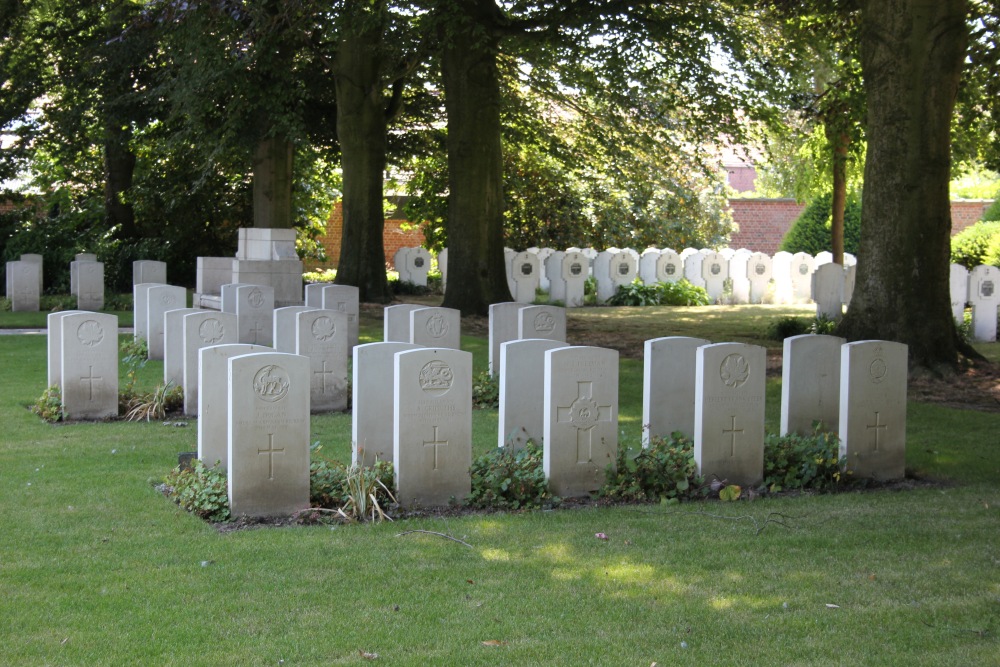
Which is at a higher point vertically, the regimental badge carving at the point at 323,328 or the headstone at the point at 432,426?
the regimental badge carving at the point at 323,328

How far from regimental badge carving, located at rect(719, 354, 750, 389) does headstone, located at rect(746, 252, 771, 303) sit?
19.4 metres

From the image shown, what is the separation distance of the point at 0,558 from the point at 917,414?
8.35 m

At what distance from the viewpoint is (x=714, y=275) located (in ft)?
86.6

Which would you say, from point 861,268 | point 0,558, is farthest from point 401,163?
point 0,558

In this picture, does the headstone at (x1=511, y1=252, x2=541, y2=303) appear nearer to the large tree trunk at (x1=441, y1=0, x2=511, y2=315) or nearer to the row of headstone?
the large tree trunk at (x1=441, y1=0, x2=511, y2=315)

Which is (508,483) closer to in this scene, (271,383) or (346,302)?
(271,383)

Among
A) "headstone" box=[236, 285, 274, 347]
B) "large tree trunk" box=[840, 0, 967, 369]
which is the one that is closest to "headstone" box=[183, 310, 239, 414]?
"headstone" box=[236, 285, 274, 347]

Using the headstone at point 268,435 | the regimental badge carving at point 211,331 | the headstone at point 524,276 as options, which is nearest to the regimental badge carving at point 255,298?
the regimental badge carving at point 211,331

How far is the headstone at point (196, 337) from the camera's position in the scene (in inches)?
406

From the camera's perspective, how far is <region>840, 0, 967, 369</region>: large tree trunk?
12336 millimetres

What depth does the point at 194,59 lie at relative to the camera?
60.9 ft

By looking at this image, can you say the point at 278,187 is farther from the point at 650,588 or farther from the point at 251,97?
the point at 650,588

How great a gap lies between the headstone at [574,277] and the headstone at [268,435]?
18209mm

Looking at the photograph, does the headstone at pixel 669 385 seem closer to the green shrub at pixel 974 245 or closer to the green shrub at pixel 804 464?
the green shrub at pixel 804 464
